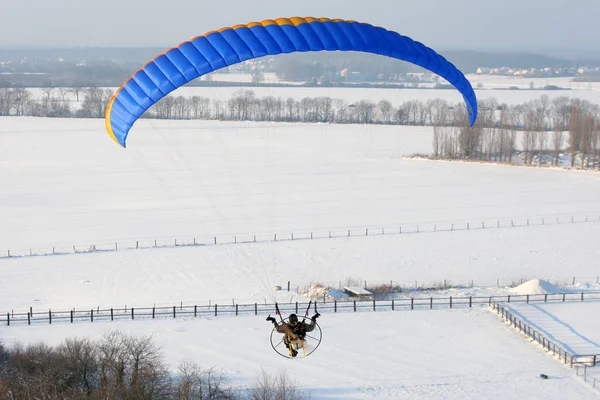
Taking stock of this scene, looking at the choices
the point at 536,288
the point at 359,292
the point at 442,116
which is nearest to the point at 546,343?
the point at 536,288

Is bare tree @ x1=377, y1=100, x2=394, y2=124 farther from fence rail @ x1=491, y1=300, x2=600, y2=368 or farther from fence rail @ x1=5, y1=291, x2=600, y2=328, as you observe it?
fence rail @ x1=491, y1=300, x2=600, y2=368

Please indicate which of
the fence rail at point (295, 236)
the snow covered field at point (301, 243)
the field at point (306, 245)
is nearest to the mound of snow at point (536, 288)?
the field at point (306, 245)

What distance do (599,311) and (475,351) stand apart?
4651mm

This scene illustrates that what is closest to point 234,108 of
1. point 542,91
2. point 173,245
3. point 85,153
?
point 85,153

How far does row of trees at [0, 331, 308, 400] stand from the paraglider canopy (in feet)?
13.6

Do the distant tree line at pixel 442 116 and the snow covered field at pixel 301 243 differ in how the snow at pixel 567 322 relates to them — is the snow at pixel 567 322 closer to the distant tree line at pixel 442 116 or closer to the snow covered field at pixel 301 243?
the snow covered field at pixel 301 243

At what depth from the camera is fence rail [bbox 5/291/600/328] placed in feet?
59.5

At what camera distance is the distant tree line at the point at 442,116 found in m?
49.8

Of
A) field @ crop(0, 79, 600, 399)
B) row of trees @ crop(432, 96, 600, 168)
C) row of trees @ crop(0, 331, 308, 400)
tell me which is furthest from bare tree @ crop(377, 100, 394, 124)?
row of trees @ crop(0, 331, 308, 400)

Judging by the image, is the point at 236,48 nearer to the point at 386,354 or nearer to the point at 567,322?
the point at 386,354

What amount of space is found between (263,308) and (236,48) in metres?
8.34

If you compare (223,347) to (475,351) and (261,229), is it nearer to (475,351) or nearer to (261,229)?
(475,351)

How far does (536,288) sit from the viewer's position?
66.9ft

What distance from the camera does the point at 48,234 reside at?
27.7m
